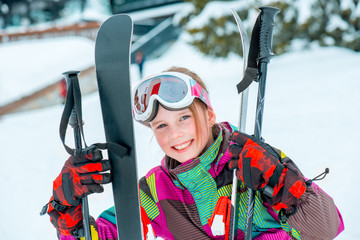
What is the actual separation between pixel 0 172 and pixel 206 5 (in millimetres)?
7781

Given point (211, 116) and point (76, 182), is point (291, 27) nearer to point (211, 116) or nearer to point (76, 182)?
point (211, 116)

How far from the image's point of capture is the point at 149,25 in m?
19.9

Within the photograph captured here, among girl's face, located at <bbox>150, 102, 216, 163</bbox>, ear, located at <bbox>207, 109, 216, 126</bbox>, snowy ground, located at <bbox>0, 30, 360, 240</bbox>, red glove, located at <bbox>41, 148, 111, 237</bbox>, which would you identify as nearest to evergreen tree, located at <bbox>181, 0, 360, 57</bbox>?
snowy ground, located at <bbox>0, 30, 360, 240</bbox>

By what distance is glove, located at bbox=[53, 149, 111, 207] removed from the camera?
146cm

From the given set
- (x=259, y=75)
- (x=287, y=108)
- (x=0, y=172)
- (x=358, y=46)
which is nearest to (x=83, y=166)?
(x=259, y=75)

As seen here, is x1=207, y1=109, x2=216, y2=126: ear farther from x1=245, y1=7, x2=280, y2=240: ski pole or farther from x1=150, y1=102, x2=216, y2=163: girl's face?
x1=245, y1=7, x2=280, y2=240: ski pole

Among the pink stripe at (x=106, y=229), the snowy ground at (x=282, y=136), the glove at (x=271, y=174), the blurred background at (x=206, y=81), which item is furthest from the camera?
the blurred background at (x=206, y=81)

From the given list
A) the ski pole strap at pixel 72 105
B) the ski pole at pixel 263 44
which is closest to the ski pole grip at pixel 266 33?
the ski pole at pixel 263 44

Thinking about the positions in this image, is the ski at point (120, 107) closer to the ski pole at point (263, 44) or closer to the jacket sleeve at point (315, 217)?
the ski pole at point (263, 44)

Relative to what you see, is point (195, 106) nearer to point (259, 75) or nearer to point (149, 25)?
point (259, 75)

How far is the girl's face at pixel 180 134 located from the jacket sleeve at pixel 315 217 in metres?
0.59

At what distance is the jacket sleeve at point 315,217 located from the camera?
52.4 inches

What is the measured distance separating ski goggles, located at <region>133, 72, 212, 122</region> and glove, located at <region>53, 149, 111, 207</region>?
0.38 m

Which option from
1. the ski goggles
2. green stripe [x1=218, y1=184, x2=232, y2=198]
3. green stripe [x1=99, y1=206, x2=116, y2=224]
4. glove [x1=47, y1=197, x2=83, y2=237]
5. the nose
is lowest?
green stripe [x1=99, y1=206, x2=116, y2=224]
